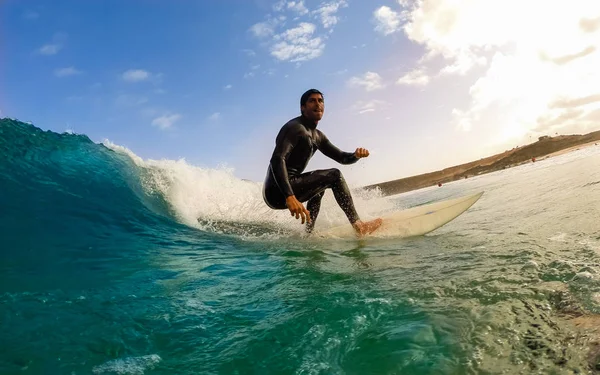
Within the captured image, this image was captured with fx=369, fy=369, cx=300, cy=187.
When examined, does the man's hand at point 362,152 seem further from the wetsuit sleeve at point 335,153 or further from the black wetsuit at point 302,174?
the black wetsuit at point 302,174

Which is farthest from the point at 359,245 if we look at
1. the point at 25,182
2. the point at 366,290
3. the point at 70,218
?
the point at 25,182

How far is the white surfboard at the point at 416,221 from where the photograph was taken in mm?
5887

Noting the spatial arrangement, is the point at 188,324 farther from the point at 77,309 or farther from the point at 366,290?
the point at 366,290

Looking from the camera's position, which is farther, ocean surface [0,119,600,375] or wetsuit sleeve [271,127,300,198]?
wetsuit sleeve [271,127,300,198]

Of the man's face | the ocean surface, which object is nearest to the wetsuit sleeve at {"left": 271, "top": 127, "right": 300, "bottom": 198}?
the man's face

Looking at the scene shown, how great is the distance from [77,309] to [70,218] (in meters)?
3.93

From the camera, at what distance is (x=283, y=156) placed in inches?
212

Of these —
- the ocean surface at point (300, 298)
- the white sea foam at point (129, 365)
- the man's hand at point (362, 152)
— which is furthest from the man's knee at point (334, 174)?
the white sea foam at point (129, 365)

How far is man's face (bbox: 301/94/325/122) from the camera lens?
5832 millimetres

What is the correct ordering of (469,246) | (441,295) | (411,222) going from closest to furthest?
(441,295)
(469,246)
(411,222)

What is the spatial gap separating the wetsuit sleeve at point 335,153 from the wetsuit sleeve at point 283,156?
92 centimetres

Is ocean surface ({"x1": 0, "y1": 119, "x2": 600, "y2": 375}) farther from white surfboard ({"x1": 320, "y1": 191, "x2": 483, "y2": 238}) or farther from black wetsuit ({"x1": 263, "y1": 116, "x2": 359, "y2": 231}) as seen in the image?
black wetsuit ({"x1": 263, "y1": 116, "x2": 359, "y2": 231})

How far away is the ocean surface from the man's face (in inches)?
79.1

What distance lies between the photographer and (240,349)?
2105mm
